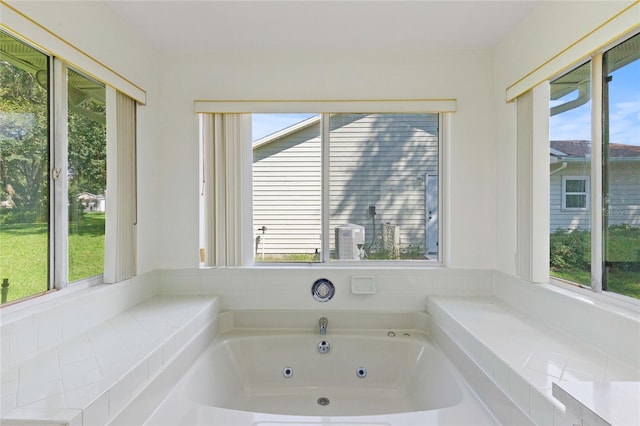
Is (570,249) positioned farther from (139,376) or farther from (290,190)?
(139,376)

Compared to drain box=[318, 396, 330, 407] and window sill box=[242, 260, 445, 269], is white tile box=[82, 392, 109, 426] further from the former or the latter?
window sill box=[242, 260, 445, 269]

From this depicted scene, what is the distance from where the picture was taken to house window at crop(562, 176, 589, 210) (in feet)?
6.28

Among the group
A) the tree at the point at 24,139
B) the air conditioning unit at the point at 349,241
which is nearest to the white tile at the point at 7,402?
the tree at the point at 24,139

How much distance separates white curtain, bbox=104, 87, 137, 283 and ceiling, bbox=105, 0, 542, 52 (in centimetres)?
52

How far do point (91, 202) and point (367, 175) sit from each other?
1.78 meters

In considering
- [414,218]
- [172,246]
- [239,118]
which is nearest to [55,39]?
[239,118]

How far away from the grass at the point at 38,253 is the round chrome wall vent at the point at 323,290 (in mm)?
1339

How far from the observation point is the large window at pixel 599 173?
1.66m

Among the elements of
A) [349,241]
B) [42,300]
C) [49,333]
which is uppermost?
[349,241]

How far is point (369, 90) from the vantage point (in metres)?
2.70

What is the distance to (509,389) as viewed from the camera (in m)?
1.46

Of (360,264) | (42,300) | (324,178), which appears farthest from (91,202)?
(360,264)

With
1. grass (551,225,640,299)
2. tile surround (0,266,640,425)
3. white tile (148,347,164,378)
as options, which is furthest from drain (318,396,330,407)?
grass (551,225,640,299)

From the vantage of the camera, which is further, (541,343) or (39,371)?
(541,343)
